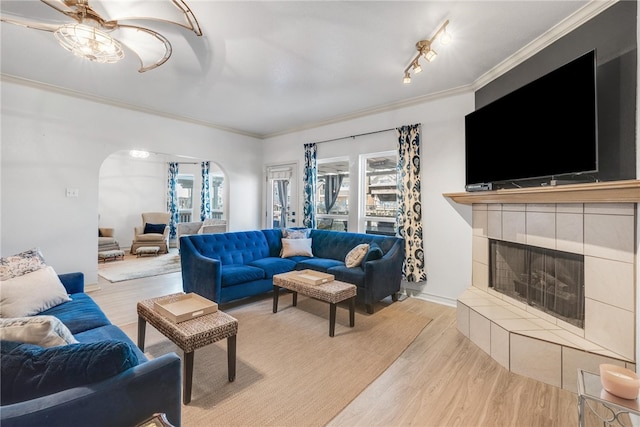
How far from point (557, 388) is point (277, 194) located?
17.2 ft

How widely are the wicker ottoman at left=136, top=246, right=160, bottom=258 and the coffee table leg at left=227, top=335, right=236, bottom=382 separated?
19.2 ft

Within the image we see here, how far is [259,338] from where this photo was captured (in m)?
2.76

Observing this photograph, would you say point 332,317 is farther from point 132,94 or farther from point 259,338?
point 132,94

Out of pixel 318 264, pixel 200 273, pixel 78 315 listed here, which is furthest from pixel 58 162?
pixel 318 264

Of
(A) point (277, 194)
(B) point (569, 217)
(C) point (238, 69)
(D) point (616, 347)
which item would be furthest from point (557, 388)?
(A) point (277, 194)

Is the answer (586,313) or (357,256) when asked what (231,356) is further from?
(586,313)

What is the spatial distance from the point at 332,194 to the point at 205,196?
476 centimetres

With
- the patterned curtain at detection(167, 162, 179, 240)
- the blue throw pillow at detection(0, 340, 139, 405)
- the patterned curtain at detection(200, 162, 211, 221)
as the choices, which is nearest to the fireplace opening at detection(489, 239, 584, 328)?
the blue throw pillow at detection(0, 340, 139, 405)

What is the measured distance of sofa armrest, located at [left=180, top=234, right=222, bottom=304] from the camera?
3.31m

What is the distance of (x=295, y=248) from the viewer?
14.7 feet

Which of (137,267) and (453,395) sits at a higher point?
(137,267)

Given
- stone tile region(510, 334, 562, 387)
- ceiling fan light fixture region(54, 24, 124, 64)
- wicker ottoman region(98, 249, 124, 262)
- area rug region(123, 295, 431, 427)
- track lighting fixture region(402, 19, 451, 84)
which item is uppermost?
track lighting fixture region(402, 19, 451, 84)

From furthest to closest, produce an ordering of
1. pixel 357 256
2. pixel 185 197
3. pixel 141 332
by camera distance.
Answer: pixel 185 197 → pixel 357 256 → pixel 141 332

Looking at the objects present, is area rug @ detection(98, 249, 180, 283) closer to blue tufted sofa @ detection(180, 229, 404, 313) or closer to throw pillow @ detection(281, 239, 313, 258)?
blue tufted sofa @ detection(180, 229, 404, 313)
